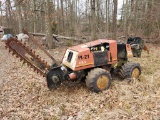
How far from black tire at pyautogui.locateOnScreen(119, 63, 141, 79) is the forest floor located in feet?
0.80

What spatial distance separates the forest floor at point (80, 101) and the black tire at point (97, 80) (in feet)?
0.55

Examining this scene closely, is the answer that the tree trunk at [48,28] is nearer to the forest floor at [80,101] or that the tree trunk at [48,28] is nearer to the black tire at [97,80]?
the forest floor at [80,101]

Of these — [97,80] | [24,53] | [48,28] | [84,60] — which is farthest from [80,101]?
[48,28]

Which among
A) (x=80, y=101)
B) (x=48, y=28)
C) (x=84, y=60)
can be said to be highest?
(x=48, y=28)

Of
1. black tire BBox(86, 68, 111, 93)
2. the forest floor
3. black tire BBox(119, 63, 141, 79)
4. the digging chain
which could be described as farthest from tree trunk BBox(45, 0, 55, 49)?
black tire BBox(86, 68, 111, 93)

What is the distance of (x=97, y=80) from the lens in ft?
17.0

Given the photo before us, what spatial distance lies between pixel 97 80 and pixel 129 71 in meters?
1.37

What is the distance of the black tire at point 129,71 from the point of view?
5.96 m

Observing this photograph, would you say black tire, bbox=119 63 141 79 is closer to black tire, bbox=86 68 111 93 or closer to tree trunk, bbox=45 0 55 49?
black tire, bbox=86 68 111 93

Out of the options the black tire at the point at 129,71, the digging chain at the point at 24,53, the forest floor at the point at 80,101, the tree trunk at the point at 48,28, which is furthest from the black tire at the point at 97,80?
the tree trunk at the point at 48,28

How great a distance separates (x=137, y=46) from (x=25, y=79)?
4.54 metres

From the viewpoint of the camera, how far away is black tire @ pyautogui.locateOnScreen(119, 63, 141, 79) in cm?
596

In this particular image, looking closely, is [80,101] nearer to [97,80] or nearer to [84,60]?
[97,80]

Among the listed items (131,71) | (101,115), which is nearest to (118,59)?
(131,71)
